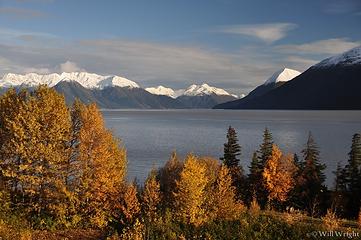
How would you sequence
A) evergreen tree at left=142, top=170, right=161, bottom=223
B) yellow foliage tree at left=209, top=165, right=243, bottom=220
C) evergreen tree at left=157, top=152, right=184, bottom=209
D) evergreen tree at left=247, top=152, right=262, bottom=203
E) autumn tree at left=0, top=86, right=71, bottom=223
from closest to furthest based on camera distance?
autumn tree at left=0, top=86, right=71, bottom=223, evergreen tree at left=142, top=170, right=161, bottom=223, yellow foliage tree at left=209, top=165, right=243, bottom=220, evergreen tree at left=157, top=152, right=184, bottom=209, evergreen tree at left=247, top=152, right=262, bottom=203

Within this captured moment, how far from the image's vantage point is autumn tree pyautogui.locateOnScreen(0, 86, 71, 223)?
127ft

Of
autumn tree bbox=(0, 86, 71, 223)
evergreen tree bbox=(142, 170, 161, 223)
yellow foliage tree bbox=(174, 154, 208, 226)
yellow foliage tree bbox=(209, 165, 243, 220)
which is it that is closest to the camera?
autumn tree bbox=(0, 86, 71, 223)

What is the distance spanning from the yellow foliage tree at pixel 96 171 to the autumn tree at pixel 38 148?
1.76 m

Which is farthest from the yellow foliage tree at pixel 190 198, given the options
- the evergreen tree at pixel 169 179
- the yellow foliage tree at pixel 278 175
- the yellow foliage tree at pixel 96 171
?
the yellow foliage tree at pixel 278 175

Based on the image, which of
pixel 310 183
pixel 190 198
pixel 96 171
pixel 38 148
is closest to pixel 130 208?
pixel 96 171

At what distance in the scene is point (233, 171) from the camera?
63.7 metres

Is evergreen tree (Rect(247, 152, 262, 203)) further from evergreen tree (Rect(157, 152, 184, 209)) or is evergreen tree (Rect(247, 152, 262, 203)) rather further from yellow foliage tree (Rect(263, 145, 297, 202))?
evergreen tree (Rect(157, 152, 184, 209))

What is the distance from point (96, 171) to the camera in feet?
130

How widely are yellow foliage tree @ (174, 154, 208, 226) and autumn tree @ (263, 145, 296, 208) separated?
875 inches

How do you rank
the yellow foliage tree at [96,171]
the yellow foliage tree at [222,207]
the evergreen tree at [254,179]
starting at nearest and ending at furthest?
the yellow foliage tree at [96,171], the yellow foliage tree at [222,207], the evergreen tree at [254,179]

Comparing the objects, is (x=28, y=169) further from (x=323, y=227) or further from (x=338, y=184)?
(x=338, y=184)

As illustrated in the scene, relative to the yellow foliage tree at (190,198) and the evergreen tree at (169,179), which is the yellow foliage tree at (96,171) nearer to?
the evergreen tree at (169,179)

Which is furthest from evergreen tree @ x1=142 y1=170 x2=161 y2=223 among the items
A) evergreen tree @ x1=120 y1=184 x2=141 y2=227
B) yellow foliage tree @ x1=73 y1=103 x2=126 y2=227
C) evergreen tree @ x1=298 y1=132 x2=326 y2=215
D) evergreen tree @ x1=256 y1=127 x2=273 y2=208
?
evergreen tree @ x1=298 y1=132 x2=326 y2=215

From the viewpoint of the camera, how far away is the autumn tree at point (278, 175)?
60.4 meters
